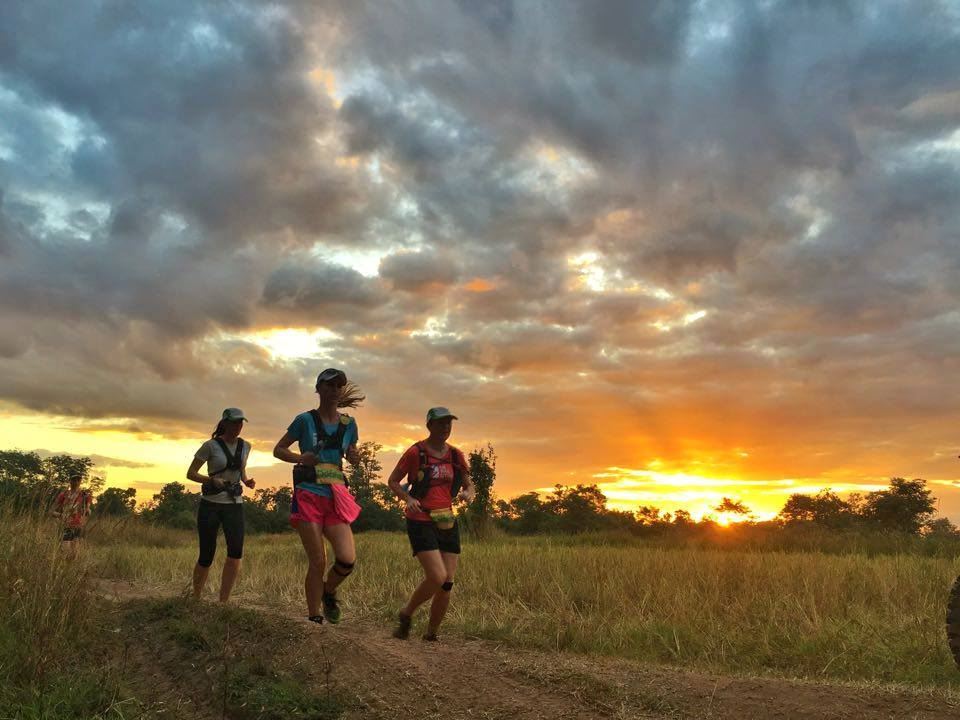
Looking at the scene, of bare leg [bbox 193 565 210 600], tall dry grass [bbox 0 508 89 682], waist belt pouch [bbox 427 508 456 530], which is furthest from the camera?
bare leg [bbox 193 565 210 600]

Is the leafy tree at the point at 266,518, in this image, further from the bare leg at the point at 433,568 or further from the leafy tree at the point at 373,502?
the bare leg at the point at 433,568

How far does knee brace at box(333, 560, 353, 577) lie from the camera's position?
313 inches

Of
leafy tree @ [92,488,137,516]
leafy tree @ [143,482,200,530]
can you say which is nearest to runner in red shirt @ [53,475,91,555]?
leafy tree @ [92,488,137,516]

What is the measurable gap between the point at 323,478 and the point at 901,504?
176 feet

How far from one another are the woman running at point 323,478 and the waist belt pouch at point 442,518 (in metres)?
0.78

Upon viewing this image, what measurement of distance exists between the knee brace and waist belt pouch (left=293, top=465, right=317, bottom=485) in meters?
0.85

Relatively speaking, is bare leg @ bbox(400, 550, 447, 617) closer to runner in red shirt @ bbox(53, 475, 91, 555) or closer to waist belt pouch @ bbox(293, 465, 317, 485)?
waist belt pouch @ bbox(293, 465, 317, 485)

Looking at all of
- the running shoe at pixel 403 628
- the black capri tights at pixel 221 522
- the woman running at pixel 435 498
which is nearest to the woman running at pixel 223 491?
the black capri tights at pixel 221 522

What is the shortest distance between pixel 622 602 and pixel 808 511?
50.2 m

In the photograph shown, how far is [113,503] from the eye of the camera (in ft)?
34.6

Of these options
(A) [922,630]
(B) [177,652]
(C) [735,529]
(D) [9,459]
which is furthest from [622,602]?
(C) [735,529]

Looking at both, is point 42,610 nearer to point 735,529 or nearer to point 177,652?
point 177,652

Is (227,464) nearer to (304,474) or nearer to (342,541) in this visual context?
(304,474)

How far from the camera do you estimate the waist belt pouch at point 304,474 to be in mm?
7871
